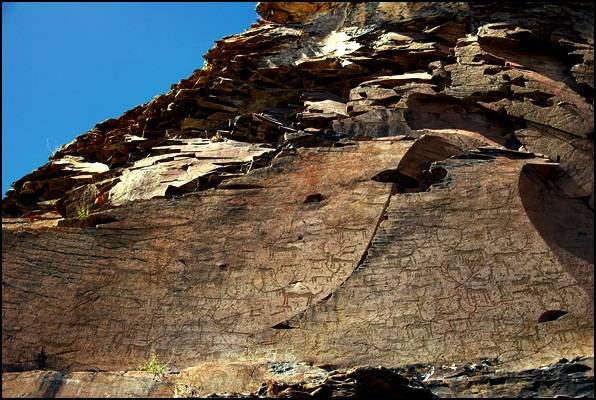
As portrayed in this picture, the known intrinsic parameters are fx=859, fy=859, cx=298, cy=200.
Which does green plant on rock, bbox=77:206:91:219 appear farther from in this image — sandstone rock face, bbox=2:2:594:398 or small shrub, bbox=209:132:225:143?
small shrub, bbox=209:132:225:143

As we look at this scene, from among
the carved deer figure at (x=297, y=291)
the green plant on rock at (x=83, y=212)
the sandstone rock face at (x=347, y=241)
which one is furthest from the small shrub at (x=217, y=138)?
the carved deer figure at (x=297, y=291)

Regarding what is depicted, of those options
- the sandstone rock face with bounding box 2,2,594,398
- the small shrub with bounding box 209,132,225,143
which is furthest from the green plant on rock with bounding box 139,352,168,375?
the small shrub with bounding box 209,132,225,143

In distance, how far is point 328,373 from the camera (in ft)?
46.1

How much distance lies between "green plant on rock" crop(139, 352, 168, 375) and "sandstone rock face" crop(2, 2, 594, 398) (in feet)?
0.67

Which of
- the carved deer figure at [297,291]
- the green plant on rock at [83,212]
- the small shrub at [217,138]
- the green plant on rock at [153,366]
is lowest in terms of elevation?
the green plant on rock at [153,366]

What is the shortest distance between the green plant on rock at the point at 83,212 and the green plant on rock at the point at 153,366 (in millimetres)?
3912

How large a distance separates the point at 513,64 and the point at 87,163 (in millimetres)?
10926

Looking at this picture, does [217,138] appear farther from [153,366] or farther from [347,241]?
[153,366]

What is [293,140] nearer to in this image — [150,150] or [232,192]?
[232,192]

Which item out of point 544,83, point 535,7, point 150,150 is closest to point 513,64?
point 544,83

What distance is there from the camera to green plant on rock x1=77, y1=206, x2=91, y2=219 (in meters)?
18.0

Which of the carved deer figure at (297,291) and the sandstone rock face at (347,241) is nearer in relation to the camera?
the sandstone rock face at (347,241)

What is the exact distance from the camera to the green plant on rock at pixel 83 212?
17969mm

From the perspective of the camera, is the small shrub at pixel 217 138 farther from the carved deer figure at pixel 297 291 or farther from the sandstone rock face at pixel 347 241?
the carved deer figure at pixel 297 291
